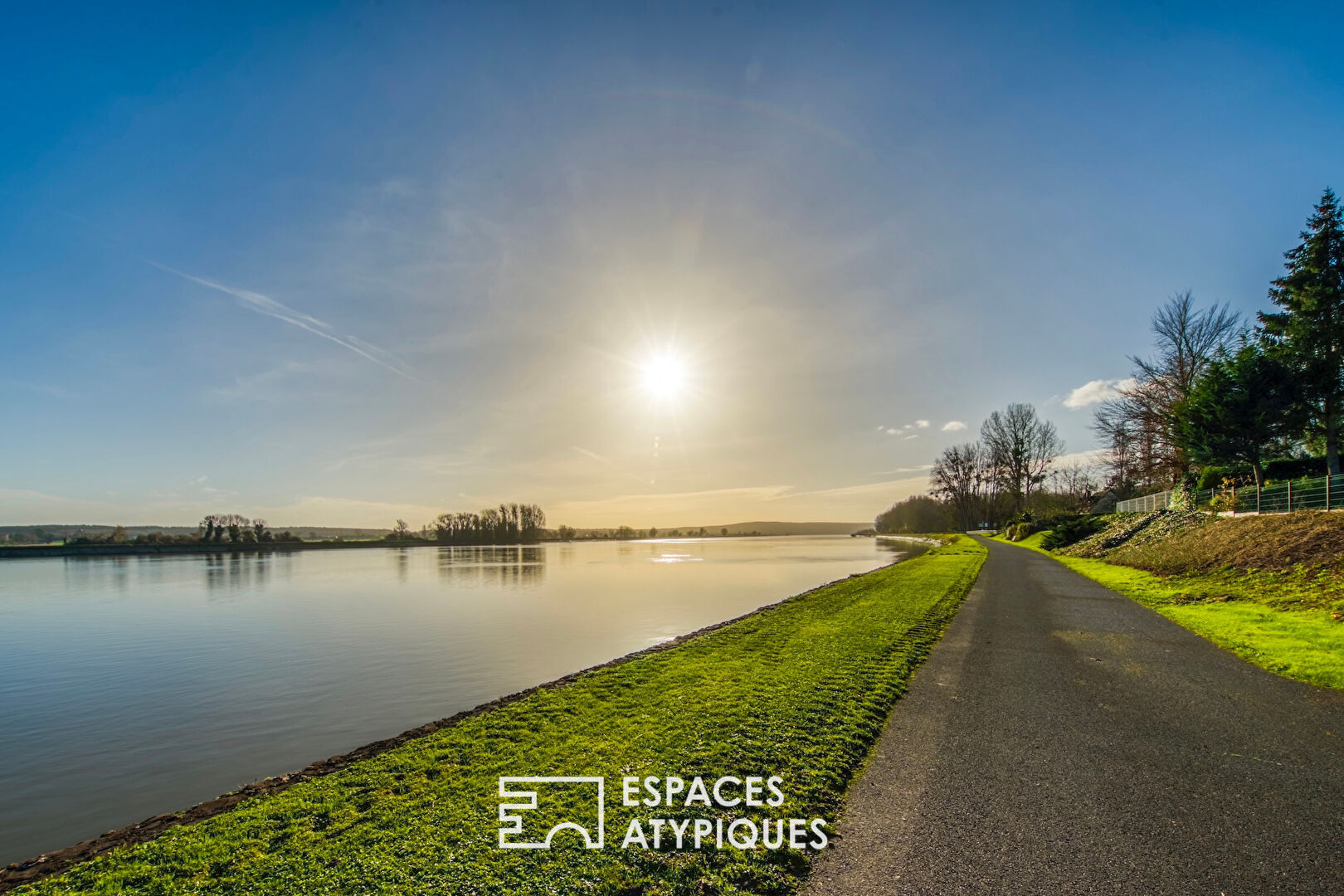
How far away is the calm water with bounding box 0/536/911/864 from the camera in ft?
24.4

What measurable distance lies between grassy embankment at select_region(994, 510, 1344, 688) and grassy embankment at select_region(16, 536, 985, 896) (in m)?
5.58

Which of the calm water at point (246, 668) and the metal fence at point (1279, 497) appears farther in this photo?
the metal fence at point (1279, 497)

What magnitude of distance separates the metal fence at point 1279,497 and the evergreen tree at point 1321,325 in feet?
13.6

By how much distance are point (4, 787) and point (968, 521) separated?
84.8 meters

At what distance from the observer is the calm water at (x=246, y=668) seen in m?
7.45

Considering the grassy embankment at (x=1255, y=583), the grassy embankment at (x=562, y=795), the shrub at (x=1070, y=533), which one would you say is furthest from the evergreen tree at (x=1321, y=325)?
the grassy embankment at (x=562, y=795)

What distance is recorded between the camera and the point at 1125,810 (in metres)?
4.53

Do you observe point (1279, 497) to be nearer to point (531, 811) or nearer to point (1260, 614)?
point (1260, 614)

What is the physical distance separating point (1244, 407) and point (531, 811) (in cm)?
3089

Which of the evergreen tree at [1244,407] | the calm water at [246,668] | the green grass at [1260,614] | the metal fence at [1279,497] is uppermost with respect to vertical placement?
the evergreen tree at [1244,407]

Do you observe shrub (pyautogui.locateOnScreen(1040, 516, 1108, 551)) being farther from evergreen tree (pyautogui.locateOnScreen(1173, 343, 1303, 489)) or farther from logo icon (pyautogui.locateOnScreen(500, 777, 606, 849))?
logo icon (pyautogui.locateOnScreen(500, 777, 606, 849))

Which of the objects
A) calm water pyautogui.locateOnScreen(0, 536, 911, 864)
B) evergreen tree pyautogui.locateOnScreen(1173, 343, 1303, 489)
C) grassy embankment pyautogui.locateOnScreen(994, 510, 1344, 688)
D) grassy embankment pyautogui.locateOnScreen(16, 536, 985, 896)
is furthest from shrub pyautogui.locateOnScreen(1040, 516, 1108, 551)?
grassy embankment pyautogui.locateOnScreen(16, 536, 985, 896)

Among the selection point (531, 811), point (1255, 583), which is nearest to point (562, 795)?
point (531, 811)

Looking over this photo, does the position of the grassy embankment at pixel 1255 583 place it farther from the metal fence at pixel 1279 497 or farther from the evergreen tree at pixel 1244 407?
the evergreen tree at pixel 1244 407
